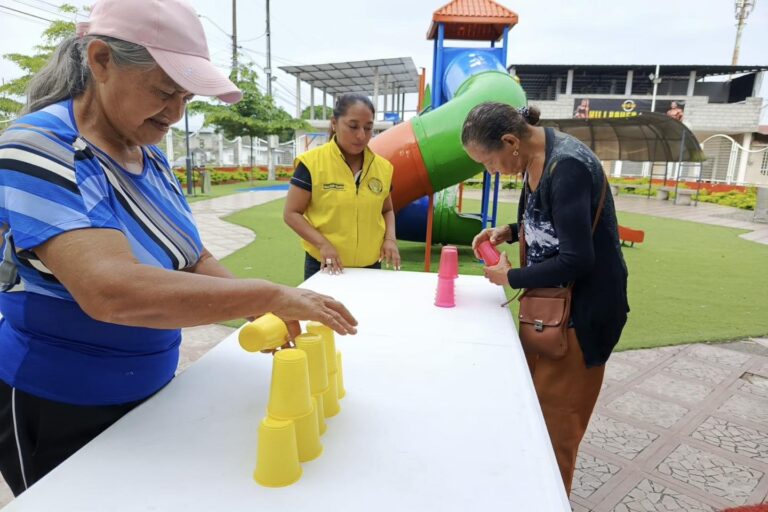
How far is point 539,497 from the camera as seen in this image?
0.85 meters

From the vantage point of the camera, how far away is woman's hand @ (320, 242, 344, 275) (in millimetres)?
2434

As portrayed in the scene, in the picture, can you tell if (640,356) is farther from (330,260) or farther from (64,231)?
(64,231)

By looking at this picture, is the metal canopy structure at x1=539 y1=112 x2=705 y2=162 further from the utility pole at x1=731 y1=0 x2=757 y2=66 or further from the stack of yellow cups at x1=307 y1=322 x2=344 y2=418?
the utility pole at x1=731 y1=0 x2=757 y2=66

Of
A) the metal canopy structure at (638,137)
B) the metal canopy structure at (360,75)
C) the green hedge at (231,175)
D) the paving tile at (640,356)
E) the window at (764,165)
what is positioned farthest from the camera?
the metal canopy structure at (360,75)

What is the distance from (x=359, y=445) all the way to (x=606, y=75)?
3649cm

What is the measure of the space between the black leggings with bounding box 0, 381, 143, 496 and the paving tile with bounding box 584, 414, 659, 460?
7.64ft

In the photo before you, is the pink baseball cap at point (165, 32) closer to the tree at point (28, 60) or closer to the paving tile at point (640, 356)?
the paving tile at point (640, 356)

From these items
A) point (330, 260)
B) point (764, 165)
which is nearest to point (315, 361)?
point (330, 260)

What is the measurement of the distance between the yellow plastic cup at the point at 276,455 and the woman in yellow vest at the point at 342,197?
5.26 ft

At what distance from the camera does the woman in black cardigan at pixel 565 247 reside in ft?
5.10

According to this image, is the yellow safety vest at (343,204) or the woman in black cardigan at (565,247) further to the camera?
the yellow safety vest at (343,204)

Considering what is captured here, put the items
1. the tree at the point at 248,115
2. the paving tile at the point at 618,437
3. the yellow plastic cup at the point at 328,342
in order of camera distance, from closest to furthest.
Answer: the yellow plastic cup at the point at 328,342 → the paving tile at the point at 618,437 → the tree at the point at 248,115

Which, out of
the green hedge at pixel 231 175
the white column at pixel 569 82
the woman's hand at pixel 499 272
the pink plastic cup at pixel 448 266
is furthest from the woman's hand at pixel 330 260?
the white column at pixel 569 82

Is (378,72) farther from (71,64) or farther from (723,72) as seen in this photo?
(71,64)
